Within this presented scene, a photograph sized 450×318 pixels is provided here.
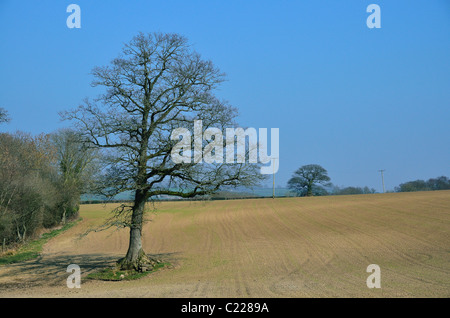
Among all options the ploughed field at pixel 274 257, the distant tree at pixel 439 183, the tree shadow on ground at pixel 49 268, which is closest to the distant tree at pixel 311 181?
the distant tree at pixel 439 183

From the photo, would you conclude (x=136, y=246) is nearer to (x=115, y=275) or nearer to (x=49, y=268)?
(x=115, y=275)

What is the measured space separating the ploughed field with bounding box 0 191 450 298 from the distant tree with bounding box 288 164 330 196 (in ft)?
182

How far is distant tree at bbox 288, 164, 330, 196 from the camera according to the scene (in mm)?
93500

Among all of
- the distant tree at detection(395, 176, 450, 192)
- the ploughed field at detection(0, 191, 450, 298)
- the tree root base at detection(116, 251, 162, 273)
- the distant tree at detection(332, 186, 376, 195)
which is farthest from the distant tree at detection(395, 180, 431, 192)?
the tree root base at detection(116, 251, 162, 273)

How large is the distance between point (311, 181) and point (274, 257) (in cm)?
7521

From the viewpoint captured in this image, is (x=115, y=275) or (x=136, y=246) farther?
(x=136, y=246)

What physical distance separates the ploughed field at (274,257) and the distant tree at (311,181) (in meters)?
55.5

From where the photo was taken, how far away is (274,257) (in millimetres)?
20266

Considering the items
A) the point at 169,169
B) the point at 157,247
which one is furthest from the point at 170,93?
the point at 157,247

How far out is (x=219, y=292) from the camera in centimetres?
1246

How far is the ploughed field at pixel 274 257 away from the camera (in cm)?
1309

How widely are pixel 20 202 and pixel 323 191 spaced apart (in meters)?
77.6

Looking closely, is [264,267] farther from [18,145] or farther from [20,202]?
[18,145]

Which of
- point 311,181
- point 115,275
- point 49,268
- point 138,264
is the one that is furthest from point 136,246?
point 311,181
